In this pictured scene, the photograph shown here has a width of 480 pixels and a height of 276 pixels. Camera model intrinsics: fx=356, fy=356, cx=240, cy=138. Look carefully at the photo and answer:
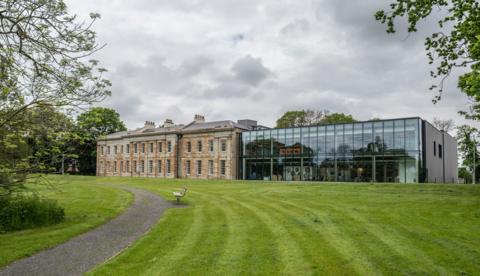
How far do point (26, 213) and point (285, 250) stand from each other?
31.0ft

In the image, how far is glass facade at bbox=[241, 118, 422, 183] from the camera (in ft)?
118

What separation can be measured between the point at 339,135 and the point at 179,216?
2914cm

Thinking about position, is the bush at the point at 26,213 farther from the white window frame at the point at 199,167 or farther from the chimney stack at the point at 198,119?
the chimney stack at the point at 198,119

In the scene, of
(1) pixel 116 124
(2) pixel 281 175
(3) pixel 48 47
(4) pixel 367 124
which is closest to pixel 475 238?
(3) pixel 48 47

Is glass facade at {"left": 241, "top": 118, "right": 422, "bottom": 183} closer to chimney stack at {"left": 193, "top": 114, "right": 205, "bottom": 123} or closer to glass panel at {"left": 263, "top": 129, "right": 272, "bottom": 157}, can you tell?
glass panel at {"left": 263, "top": 129, "right": 272, "bottom": 157}

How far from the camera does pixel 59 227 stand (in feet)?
41.0

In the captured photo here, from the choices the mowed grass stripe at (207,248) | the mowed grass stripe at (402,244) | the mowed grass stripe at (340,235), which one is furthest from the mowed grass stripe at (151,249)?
the mowed grass stripe at (402,244)

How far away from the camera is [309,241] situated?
10.0 meters

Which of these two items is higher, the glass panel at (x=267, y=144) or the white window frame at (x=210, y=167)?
the glass panel at (x=267, y=144)

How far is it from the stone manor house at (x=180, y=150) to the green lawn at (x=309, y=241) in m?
33.6

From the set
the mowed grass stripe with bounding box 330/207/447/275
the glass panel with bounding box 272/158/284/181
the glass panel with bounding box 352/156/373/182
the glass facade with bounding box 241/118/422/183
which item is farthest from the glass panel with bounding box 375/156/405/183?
the mowed grass stripe with bounding box 330/207/447/275

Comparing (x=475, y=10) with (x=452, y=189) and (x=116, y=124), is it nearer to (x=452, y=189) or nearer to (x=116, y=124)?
(x=452, y=189)

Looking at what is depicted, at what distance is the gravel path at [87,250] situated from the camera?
27.0 ft

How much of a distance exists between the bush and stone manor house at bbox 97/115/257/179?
3676 cm
